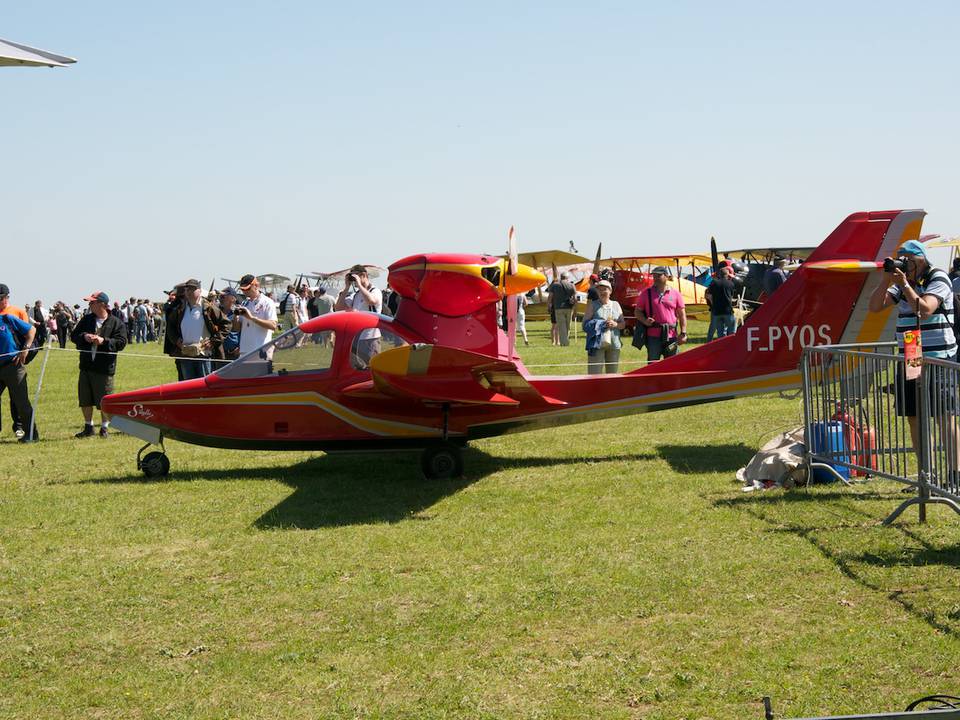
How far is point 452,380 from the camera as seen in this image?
9469 mm

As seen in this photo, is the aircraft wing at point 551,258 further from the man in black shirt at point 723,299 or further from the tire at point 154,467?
the tire at point 154,467

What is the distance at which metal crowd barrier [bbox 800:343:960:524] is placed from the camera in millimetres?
6570

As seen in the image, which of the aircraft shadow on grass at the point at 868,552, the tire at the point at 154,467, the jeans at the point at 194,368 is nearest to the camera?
the aircraft shadow on grass at the point at 868,552

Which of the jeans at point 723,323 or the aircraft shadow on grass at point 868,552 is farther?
the jeans at point 723,323

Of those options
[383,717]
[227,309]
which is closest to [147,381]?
[227,309]

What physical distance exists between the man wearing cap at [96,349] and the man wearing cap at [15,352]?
654 mm

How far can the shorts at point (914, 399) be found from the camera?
6.49 meters

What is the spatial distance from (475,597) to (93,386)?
9.37 m

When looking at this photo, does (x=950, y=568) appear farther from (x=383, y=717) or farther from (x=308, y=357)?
(x=308, y=357)

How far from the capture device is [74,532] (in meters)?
8.14

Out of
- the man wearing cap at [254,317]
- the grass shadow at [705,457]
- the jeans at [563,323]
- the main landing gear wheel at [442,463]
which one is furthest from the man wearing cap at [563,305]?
the main landing gear wheel at [442,463]

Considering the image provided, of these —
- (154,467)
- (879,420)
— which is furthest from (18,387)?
(879,420)

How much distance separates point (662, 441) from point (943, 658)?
6.79m

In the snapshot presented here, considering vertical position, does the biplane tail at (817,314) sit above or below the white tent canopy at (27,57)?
below
